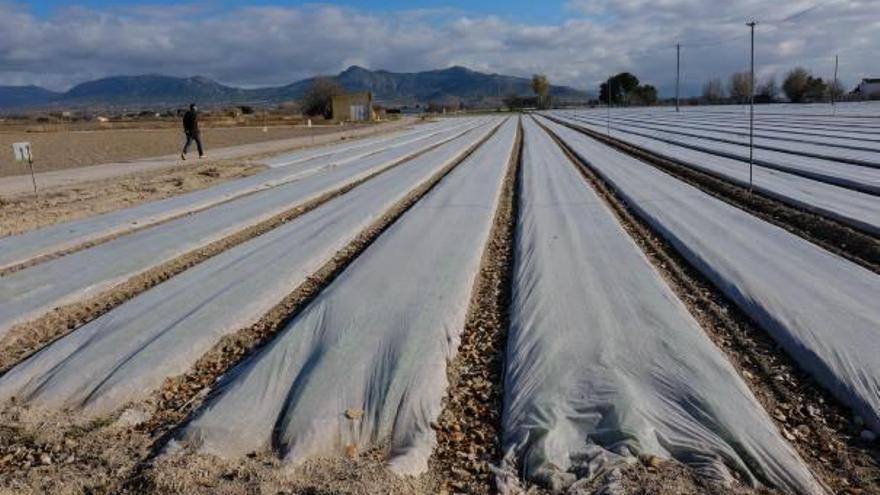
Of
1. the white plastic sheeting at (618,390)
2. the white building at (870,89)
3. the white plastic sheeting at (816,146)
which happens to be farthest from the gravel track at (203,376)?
the white building at (870,89)

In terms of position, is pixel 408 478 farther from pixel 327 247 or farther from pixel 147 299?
pixel 327 247

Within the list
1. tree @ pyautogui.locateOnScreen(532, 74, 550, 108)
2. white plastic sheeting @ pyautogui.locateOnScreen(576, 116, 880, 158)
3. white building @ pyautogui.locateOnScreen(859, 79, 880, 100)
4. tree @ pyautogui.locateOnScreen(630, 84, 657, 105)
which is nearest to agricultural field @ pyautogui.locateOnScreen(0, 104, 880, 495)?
white plastic sheeting @ pyautogui.locateOnScreen(576, 116, 880, 158)

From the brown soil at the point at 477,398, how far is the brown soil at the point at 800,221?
320 centimetres

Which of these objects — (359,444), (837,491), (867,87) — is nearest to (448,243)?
(359,444)

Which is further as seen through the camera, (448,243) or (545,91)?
(545,91)

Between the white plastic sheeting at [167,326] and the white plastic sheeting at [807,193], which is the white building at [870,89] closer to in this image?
the white plastic sheeting at [807,193]

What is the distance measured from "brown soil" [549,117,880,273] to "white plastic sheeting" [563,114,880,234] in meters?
0.08

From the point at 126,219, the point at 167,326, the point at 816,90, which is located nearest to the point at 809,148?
the point at 126,219

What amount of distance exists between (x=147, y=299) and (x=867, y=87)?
79.4 m

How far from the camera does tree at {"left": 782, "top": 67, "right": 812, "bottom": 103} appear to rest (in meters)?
69.1

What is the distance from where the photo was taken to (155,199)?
11.6 meters

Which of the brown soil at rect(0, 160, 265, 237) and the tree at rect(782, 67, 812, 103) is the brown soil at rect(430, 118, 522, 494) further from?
the tree at rect(782, 67, 812, 103)

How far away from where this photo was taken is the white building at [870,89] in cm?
6142

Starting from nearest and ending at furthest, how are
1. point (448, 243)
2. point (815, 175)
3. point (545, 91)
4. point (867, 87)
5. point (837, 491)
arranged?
point (837, 491)
point (448, 243)
point (815, 175)
point (867, 87)
point (545, 91)
